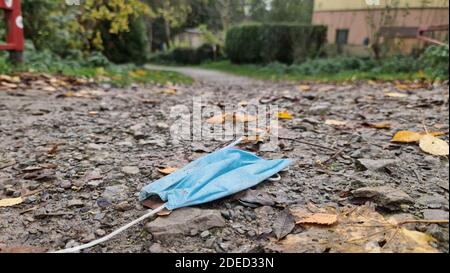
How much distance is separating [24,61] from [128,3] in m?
1.66

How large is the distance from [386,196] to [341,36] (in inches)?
352

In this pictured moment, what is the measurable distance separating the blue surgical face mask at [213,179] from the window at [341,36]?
7.98m

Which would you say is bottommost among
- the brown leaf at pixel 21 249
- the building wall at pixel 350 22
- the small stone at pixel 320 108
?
the brown leaf at pixel 21 249

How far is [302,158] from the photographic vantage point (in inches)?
74.5

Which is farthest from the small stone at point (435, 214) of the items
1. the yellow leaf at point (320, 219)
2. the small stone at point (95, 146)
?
the small stone at point (95, 146)

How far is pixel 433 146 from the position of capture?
5.99 feet

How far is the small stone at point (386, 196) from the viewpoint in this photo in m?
1.31

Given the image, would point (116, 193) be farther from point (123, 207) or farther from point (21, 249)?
point (21, 249)

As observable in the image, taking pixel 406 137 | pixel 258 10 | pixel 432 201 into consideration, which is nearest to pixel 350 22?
pixel 258 10

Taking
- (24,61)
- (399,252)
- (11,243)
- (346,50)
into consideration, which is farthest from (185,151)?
(346,50)

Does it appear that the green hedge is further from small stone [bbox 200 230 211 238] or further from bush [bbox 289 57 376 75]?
small stone [bbox 200 230 211 238]

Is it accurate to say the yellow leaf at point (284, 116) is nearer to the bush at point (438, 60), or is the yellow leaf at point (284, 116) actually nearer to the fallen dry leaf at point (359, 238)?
the fallen dry leaf at point (359, 238)

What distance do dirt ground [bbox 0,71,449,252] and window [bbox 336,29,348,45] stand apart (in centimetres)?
639
